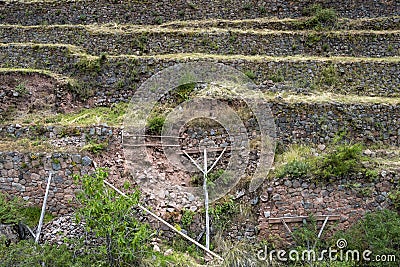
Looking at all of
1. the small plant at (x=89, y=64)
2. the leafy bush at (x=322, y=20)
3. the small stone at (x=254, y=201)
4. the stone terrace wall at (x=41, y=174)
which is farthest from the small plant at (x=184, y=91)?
the leafy bush at (x=322, y=20)

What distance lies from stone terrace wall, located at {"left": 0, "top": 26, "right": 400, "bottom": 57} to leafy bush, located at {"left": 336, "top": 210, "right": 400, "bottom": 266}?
25.0 ft

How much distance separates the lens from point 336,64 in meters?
13.2

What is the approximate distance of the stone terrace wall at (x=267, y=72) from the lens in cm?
1279

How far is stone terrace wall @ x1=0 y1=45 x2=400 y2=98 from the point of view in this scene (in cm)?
1279

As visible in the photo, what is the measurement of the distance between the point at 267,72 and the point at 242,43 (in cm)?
199

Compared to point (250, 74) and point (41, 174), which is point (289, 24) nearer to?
point (250, 74)

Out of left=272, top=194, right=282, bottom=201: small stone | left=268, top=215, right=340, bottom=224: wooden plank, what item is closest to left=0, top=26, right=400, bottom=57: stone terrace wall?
left=272, top=194, right=282, bottom=201: small stone

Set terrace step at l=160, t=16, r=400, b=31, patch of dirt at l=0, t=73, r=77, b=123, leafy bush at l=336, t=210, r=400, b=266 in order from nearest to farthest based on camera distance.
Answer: leafy bush at l=336, t=210, r=400, b=266 → patch of dirt at l=0, t=73, r=77, b=123 → terrace step at l=160, t=16, r=400, b=31

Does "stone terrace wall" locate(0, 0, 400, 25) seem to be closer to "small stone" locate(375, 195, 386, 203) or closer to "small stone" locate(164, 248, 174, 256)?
"small stone" locate(375, 195, 386, 203)

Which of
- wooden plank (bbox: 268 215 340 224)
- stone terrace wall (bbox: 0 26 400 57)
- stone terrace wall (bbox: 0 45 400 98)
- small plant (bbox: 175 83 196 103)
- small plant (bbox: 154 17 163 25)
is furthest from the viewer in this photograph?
small plant (bbox: 154 17 163 25)

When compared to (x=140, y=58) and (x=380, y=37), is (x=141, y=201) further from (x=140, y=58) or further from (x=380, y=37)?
(x=380, y=37)

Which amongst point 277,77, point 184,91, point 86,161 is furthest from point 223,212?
point 277,77

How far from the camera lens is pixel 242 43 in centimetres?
1462

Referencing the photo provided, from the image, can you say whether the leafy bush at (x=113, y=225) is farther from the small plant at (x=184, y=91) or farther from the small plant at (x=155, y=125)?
the small plant at (x=184, y=91)
